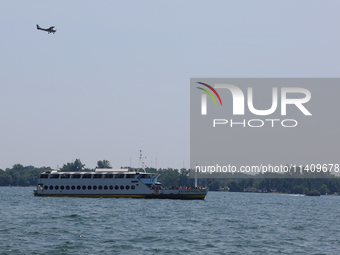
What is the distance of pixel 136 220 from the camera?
2366 inches

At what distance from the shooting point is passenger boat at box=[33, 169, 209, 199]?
106500 millimetres

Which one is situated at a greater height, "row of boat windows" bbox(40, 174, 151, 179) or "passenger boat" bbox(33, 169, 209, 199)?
"row of boat windows" bbox(40, 174, 151, 179)

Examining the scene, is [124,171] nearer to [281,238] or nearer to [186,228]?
[186,228]

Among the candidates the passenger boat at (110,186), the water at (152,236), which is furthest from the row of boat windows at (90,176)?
the water at (152,236)

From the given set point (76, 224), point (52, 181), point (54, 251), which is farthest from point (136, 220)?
point (52, 181)

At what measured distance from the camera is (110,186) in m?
111

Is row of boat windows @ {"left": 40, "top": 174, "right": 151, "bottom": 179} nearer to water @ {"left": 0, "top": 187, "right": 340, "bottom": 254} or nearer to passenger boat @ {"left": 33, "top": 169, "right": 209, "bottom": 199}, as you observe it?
passenger boat @ {"left": 33, "top": 169, "right": 209, "bottom": 199}

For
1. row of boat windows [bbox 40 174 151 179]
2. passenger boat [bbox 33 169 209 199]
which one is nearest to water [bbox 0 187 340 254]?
passenger boat [bbox 33 169 209 199]

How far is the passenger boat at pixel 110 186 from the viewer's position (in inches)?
4193

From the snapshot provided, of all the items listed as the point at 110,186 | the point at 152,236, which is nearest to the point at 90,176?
the point at 110,186

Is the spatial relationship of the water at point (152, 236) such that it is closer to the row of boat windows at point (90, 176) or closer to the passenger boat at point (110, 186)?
Answer: the passenger boat at point (110, 186)

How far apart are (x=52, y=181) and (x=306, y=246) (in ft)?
288

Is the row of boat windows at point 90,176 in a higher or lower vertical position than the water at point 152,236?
higher

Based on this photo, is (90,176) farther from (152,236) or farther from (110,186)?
(152,236)
